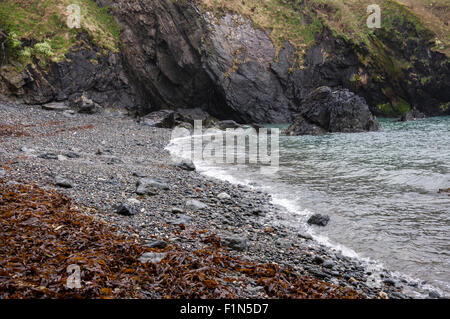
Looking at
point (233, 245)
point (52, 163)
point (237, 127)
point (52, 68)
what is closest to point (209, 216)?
point (233, 245)

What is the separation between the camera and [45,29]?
3516cm

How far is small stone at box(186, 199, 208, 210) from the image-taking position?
25.0ft

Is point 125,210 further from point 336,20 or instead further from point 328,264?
point 336,20

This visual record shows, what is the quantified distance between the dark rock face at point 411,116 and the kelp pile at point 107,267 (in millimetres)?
43038

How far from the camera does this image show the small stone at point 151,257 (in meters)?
4.34

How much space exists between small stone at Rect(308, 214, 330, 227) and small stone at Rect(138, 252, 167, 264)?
4.24 metres

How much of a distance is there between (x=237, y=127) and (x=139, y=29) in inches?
785

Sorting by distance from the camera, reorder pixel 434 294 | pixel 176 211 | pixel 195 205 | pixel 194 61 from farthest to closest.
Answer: pixel 194 61 < pixel 195 205 < pixel 176 211 < pixel 434 294

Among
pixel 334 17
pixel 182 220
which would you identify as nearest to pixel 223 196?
pixel 182 220

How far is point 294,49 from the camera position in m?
47.5

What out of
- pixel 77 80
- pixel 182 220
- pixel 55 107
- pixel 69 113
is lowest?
pixel 182 220

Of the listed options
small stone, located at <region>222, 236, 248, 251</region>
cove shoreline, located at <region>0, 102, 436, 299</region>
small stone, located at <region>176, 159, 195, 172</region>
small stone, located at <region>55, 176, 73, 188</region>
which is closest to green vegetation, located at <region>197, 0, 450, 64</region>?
small stone, located at <region>176, 159, 195, 172</region>

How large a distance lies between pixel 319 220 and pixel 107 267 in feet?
17.1
